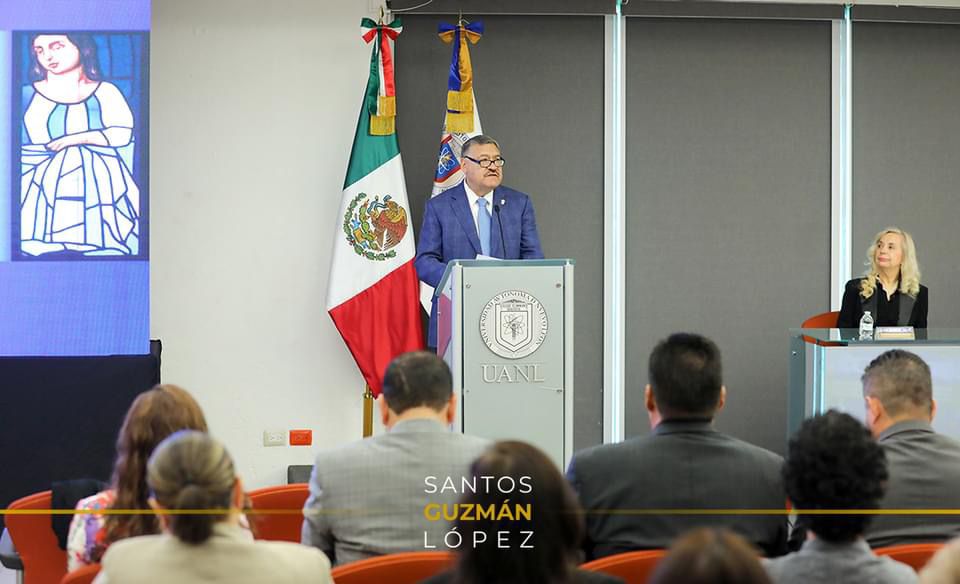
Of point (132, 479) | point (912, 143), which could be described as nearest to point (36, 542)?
point (132, 479)

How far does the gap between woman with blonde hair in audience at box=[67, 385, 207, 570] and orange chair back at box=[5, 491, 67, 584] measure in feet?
1.81

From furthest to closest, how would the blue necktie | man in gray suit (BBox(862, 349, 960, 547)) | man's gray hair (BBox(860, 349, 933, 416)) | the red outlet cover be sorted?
A: the red outlet cover < the blue necktie < man's gray hair (BBox(860, 349, 933, 416)) < man in gray suit (BBox(862, 349, 960, 547))

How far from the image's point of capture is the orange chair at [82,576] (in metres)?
2.36

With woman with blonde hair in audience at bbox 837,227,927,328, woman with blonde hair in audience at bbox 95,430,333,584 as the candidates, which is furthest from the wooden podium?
woman with blonde hair in audience at bbox 837,227,927,328

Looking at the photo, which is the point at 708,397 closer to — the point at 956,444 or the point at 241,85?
the point at 956,444

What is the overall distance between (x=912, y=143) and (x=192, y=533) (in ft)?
20.0

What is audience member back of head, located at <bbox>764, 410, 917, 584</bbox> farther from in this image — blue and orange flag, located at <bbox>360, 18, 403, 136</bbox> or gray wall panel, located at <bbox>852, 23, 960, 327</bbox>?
gray wall panel, located at <bbox>852, 23, 960, 327</bbox>

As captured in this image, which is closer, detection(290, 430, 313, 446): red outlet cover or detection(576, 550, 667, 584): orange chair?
detection(576, 550, 667, 584): orange chair

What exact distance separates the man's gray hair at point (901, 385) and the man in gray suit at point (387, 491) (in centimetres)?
114

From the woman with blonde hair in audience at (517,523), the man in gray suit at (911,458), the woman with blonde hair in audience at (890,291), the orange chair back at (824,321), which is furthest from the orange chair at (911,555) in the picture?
the orange chair back at (824,321)

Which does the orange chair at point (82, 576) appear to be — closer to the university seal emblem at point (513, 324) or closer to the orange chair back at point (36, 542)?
the orange chair back at point (36, 542)

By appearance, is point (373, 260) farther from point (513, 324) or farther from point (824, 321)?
point (824, 321)

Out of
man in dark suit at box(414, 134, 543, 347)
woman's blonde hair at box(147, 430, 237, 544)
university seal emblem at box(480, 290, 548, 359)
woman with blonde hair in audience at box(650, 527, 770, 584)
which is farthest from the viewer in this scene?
man in dark suit at box(414, 134, 543, 347)

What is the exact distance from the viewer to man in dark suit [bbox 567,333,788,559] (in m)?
2.74
